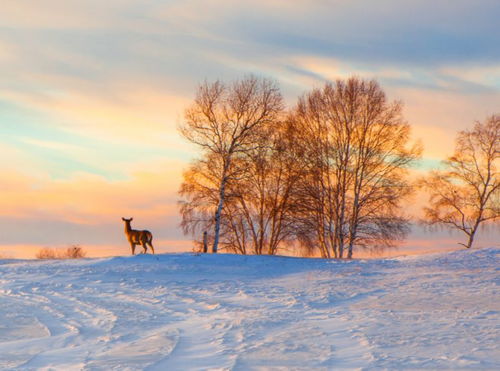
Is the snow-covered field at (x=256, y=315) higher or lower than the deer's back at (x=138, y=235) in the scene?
lower

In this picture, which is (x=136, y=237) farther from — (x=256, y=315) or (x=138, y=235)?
(x=256, y=315)

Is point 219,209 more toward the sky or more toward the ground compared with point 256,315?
more toward the sky

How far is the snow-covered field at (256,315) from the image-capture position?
26.0 ft

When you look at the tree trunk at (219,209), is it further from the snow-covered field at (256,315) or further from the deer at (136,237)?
the snow-covered field at (256,315)

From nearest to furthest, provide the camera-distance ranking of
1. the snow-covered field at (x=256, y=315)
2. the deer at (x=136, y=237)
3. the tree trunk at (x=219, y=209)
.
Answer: the snow-covered field at (x=256, y=315)
the deer at (x=136, y=237)
the tree trunk at (x=219, y=209)

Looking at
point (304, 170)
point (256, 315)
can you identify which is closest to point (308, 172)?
point (304, 170)

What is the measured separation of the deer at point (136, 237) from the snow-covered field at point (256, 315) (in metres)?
4.80

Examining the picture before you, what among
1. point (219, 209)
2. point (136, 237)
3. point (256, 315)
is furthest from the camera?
point (219, 209)

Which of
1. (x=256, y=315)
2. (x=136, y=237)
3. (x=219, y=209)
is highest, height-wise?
(x=219, y=209)

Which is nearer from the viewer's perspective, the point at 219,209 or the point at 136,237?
the point at 136,237

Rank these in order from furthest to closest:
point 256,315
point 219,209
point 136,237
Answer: point 219,209, point 136,237, point 256,315

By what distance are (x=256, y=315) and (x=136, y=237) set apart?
1608 cm

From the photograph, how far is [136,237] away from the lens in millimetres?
26938

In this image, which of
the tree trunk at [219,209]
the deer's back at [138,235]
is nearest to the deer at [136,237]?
the deer's back at [138,235]
